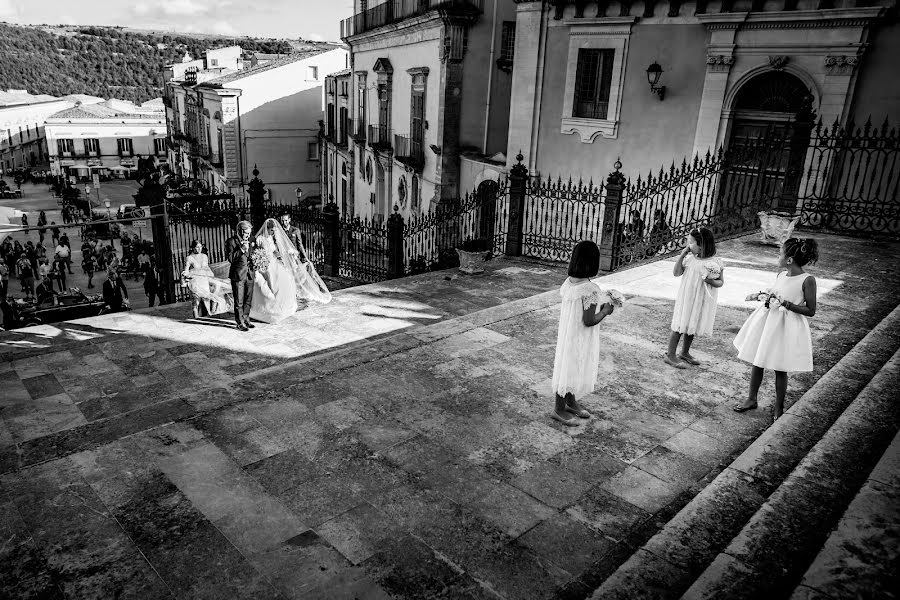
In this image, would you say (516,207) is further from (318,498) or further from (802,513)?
(802,513)

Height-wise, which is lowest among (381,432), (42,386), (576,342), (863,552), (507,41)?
(42,386)

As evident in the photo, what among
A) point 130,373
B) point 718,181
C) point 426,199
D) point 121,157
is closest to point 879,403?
point 130,373

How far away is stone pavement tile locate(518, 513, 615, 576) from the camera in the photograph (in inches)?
136

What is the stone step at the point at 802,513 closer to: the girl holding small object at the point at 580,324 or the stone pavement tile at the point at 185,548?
the girl holding small object at the point at 580,324

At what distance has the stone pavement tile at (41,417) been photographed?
220 inches

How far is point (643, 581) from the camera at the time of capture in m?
2.89

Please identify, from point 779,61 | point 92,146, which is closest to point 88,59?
point 92,146

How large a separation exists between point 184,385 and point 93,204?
39.7m

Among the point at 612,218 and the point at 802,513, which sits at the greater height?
the point at 612,218

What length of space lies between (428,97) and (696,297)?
16.3m

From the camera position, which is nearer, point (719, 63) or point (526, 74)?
point (719, 63)

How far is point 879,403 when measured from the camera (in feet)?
13.5

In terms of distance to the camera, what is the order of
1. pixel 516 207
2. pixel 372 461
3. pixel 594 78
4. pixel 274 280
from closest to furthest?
pixel 372 461, pixel 274 280, pixel 516 207, pixel 594 78

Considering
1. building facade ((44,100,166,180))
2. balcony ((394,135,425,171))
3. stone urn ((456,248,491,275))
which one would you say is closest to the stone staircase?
stone urn ((456,248,491,275))
